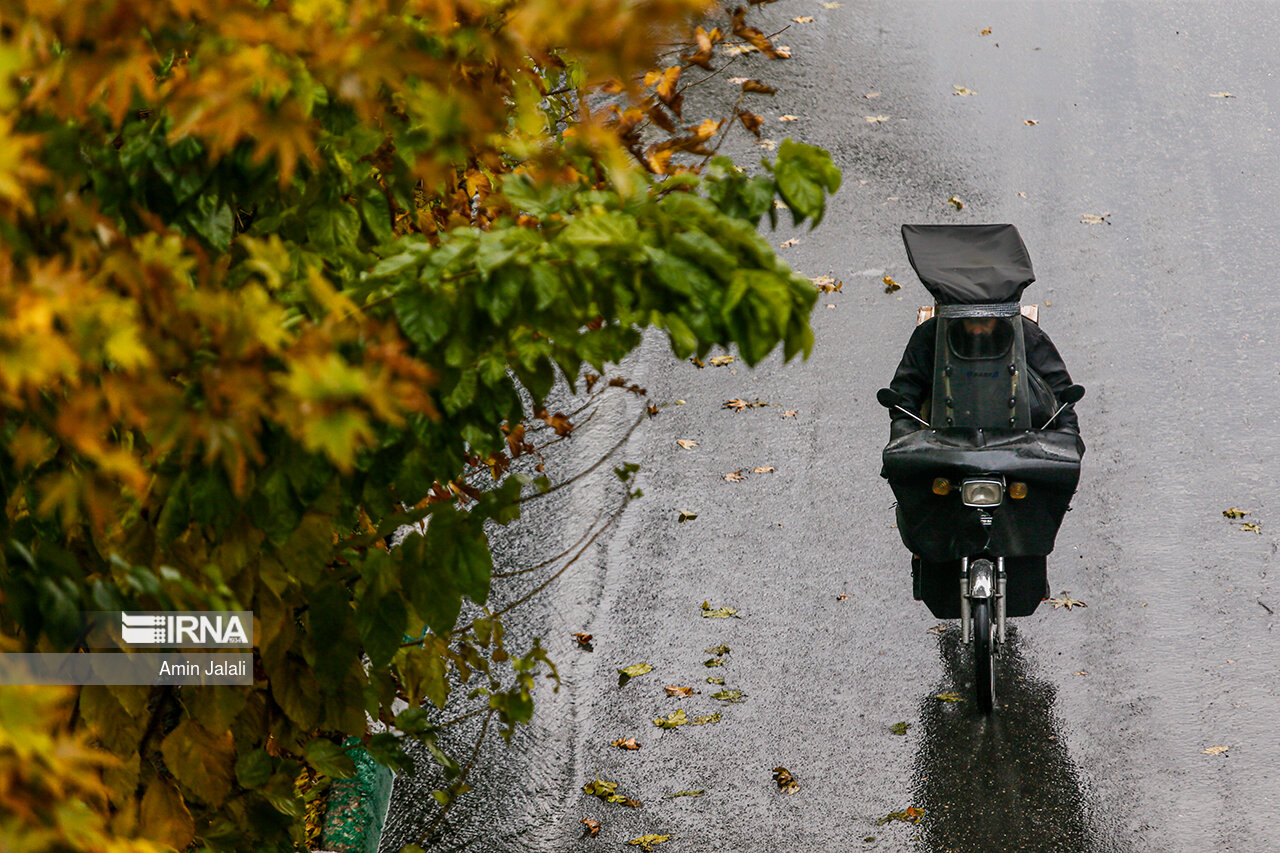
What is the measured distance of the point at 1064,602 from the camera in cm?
615

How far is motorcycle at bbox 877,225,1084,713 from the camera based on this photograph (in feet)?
16.3

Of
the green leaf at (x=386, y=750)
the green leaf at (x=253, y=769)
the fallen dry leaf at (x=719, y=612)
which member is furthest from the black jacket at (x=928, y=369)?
the green leaf at (x=253, y=769)

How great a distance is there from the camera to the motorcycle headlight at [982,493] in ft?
16.3

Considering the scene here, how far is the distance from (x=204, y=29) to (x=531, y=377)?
0.94 meters

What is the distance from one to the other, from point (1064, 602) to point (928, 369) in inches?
60.2

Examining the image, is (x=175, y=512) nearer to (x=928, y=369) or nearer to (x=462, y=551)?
(x=462, y=551)

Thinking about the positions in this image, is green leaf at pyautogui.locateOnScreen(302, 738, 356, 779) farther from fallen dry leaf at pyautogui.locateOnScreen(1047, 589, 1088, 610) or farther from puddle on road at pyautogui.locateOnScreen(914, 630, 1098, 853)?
fallen dry leaf at pyautogui.locateOnScreen(1047, 589, 1088, 610)

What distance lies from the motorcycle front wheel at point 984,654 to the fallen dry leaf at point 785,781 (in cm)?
98

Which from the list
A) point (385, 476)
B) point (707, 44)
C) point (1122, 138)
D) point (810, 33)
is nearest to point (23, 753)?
point (385, 476)

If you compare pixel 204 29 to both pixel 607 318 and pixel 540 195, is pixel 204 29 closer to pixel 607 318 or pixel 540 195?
pixel 540 195

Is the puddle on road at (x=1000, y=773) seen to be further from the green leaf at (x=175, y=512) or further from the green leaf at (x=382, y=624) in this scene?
the green leaf at (x=175, y=512)

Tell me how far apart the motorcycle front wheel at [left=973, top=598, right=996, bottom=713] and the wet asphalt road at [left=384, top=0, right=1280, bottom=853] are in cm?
Answer: 11

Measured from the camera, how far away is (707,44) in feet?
10.4

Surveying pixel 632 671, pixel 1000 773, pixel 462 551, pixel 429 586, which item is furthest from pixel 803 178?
pixel 632 671
